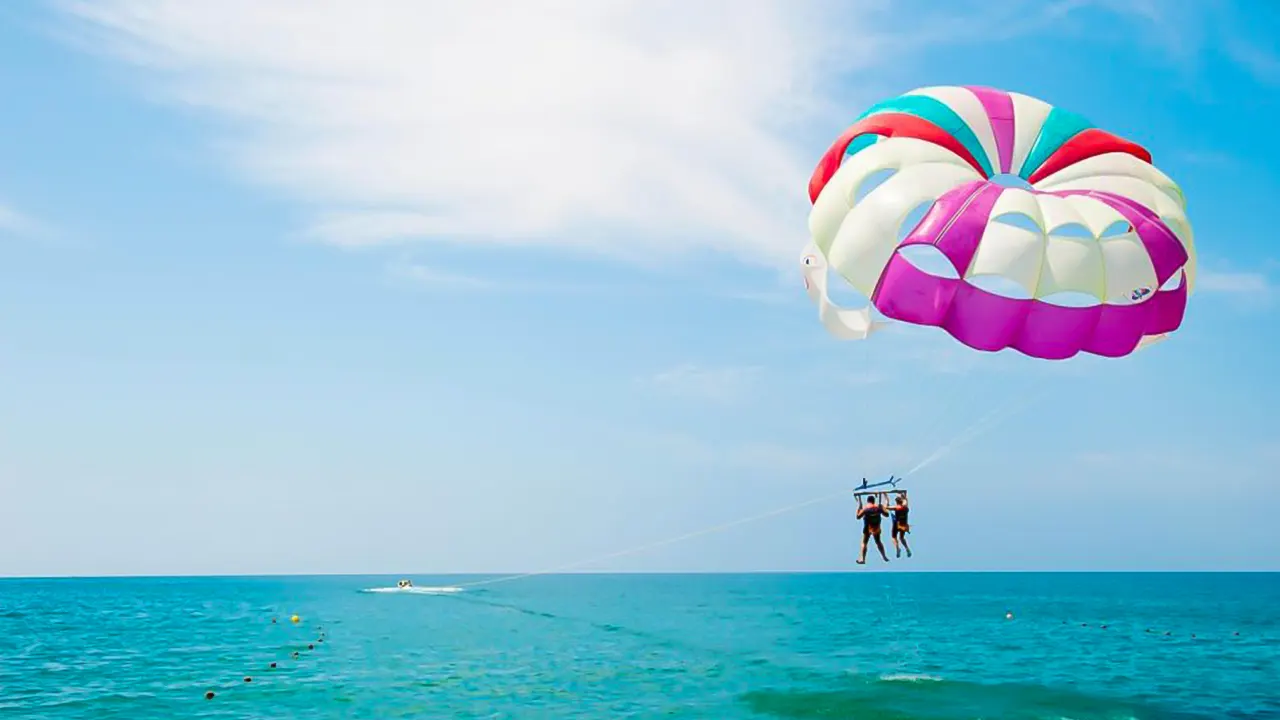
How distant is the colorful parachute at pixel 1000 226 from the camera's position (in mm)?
12797

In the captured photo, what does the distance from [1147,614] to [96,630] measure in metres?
57.9

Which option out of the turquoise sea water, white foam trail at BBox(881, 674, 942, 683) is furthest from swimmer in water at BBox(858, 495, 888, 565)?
white foam trail at BBox(881, 674, 942, 683)

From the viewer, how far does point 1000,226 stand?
12.7 m

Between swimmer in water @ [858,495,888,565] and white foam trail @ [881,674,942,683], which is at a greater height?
swimmer in water @ [858,495,888,565]

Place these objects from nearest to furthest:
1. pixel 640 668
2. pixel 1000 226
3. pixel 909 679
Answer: pixel 1000 226, pixel 909 679, pixel 640 668

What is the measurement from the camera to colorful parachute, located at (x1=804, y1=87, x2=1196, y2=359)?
1280cm

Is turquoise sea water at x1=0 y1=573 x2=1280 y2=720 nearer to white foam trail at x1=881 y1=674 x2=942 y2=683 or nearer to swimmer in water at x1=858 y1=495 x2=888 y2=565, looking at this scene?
white foam trail at x1=881 y1=674 x2=942 y2=683

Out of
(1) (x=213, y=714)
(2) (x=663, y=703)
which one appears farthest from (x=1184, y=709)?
(1) (x=213, y=714)

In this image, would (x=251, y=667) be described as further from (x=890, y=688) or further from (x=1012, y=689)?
(x=1012, y=689)

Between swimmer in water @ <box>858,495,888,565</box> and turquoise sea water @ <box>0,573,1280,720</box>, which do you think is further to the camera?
turquoise sea water @ <box>0,573,1280,720</box>

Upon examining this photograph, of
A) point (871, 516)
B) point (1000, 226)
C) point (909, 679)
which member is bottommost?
point (909, 679)

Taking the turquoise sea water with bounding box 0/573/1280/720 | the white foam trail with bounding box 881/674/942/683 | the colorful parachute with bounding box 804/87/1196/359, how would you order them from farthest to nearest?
the white foam trail with bounding box 881/674/942/683, the turquoise sea water with bounding box 0/573/1280/720, the colorful parachute with bounding box 804/87/1196/359

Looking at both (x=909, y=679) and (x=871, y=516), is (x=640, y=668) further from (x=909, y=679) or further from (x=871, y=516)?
(x=871, y=516)

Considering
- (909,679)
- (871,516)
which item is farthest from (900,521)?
(909,679)
